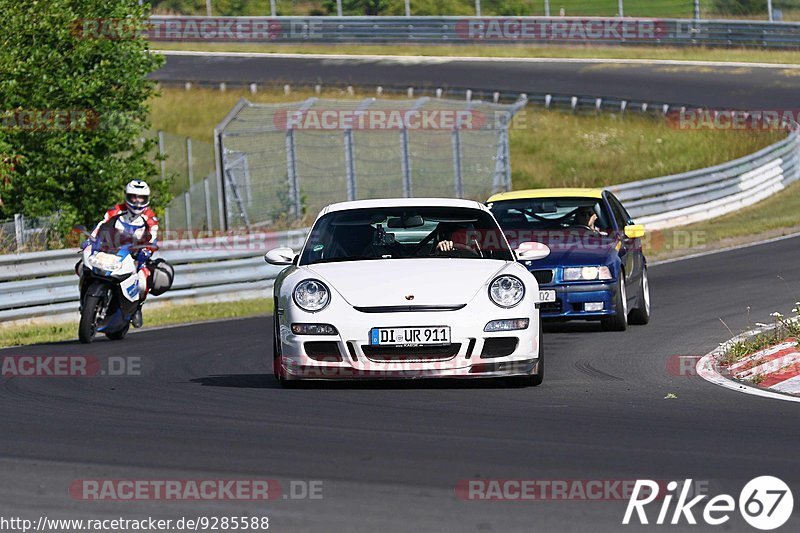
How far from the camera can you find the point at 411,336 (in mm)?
9656

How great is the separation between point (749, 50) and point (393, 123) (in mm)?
27017

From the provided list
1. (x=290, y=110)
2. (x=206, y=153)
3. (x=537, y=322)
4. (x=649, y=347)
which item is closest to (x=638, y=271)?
(x=649, y=347)

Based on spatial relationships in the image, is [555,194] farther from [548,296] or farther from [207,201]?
[207,201]

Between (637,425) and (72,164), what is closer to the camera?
(637,425)

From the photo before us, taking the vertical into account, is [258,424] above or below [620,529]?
below

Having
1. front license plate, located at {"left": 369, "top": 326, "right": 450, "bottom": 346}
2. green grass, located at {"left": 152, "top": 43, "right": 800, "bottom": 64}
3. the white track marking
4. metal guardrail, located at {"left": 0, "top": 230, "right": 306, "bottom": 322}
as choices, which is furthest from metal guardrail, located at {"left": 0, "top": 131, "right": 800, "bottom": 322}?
green grass, located at {"left": 152, "top": 43, "right": 800, "bottom": 64}

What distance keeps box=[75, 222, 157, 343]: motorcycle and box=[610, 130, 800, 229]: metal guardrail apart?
12.7 meters

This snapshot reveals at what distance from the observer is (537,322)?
32.8 ft

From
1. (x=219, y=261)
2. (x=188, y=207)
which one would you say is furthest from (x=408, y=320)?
(x=188, y=207)

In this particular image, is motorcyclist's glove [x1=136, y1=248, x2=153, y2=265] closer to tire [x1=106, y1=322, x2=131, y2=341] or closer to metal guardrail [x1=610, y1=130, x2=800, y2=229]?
tire [x1=106, y1=322, x2=131, y2=341]

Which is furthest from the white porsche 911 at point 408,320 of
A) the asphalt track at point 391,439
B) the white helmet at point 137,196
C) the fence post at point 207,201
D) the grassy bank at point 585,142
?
the grassy bank at point 585,142

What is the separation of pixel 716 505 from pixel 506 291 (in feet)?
13.3

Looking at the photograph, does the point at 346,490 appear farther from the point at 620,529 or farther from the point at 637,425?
the point at 637,425

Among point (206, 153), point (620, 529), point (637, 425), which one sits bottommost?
point (206, 153)
